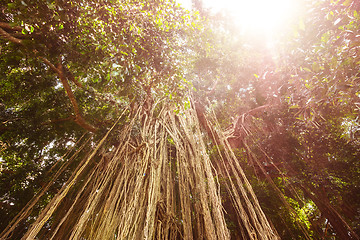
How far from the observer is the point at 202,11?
4520 millimetres

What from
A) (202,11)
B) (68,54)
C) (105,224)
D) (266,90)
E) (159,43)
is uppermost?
(202,11)

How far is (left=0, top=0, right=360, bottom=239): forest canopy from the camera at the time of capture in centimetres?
153

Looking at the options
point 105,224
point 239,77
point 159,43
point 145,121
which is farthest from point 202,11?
point 105,224

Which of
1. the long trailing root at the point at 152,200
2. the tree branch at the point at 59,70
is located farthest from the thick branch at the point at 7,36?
the long trailing root at the point at 152,200

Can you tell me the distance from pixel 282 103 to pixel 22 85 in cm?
435

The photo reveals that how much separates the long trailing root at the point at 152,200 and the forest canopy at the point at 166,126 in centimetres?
2

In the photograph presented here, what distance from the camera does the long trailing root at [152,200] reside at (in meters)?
1.39

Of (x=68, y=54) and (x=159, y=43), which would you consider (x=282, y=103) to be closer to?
(x=159, y=43)

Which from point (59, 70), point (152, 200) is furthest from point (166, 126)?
point (59, 70)

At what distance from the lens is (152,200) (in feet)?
4.75

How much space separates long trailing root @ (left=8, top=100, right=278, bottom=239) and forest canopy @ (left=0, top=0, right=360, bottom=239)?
0.02 meters

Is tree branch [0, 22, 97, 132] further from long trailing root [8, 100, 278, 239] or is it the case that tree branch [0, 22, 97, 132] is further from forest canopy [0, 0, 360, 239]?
long trailing root [8, 100, 278, 239]

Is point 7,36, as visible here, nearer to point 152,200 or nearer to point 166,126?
point 166,126

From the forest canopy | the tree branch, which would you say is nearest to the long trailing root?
the forest canopy
